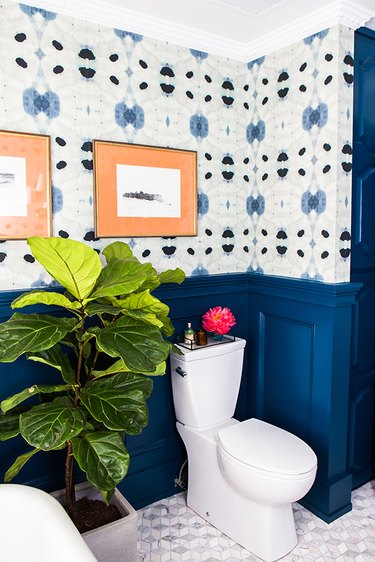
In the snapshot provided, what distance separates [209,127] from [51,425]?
1.74 m

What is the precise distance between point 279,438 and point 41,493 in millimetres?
1137

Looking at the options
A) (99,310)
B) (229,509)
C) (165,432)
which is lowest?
(229,509)

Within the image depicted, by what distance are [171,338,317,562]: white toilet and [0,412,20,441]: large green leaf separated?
2.49ft

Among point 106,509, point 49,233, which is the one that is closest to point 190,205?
point 49,233

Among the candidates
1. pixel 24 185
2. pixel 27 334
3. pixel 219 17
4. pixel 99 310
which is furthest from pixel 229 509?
pixel 219 17

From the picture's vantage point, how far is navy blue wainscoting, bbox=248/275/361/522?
231 cm

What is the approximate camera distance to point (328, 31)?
7.31 feet

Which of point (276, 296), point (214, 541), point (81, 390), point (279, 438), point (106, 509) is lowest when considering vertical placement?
point (214, 541)

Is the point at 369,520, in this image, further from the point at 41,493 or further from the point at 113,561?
the point at 41,493

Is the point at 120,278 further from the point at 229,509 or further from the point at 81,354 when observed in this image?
the point at 229,509

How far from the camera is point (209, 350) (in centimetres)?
233

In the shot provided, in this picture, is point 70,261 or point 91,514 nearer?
point 70,261

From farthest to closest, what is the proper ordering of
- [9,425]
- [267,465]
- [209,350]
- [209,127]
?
[209,127] < [209,350] < [267,465] < [9,425]

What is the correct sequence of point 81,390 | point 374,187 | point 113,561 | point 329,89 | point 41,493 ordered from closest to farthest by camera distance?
point 41,493
point 81,390
point 113,561
point 329,89
point 374,187
